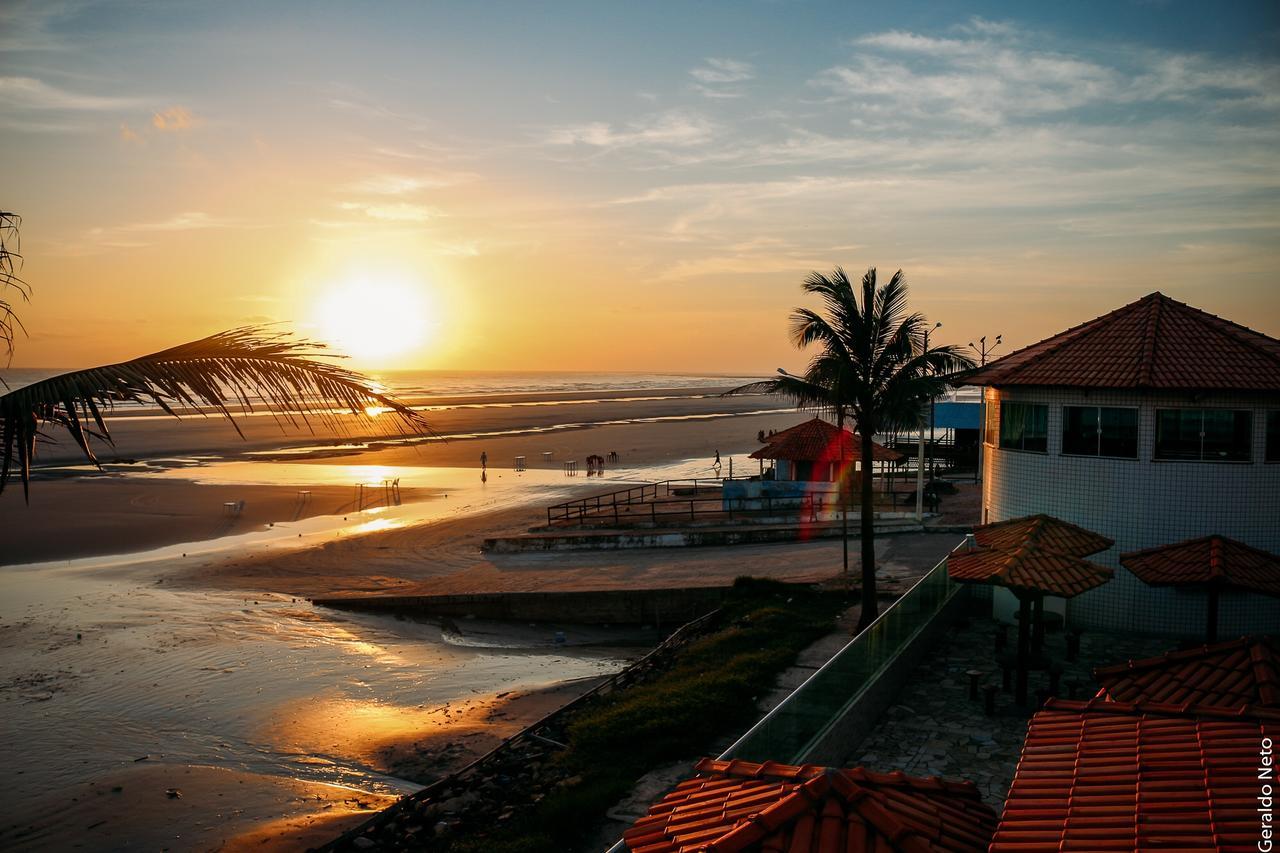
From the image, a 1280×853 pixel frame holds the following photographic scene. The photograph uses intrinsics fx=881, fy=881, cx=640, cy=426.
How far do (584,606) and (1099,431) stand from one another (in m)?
12.9

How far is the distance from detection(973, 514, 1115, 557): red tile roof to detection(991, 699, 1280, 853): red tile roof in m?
7.64

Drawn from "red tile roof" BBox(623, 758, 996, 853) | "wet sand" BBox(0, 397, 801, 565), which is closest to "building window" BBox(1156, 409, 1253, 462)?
"red tile roof" BBox(623, 758, 996, 853)

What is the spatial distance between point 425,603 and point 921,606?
1399 centimetres

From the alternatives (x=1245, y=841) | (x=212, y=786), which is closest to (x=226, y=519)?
(x=212, y=786)

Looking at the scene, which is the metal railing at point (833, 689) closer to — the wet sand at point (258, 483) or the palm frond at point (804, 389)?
the palm frond at point (804, 389)

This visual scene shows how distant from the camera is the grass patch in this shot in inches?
428

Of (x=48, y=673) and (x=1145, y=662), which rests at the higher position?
(x=1145, y=662)

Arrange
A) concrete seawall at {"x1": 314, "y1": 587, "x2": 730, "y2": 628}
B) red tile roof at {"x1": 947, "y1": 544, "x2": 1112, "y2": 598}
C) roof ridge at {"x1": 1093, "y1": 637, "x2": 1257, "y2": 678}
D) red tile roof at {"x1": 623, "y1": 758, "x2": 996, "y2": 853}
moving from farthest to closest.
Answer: concrete seawall at {"x1": 314, "y1": 587, "x2": 730, "y2": 628}, red tile roof at {"x1": 947, "y1": 544, "x2": 1112, "y2": 598}, roof ridge at {"x1": 1093, "y1": 637, "x2": 1257, "y2": 678}, red tile roof at {"x1": 623, "y1": 758, "x2": 996, "y2": 853}

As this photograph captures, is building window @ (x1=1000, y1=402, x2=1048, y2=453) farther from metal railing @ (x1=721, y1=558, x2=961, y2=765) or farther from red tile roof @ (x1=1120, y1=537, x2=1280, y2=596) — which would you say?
red tile roof @ (x1=1120, y1=537, x2=1280, y2=596)

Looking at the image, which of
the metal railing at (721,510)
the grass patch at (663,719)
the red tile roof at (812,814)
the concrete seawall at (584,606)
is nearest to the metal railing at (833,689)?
the grass patch at (663,719)

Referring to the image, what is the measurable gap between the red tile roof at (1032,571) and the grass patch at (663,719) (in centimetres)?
405

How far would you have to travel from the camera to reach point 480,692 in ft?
58.4

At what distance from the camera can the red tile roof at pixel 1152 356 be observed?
1622 centimetres

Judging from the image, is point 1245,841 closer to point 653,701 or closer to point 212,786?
point 653,701
